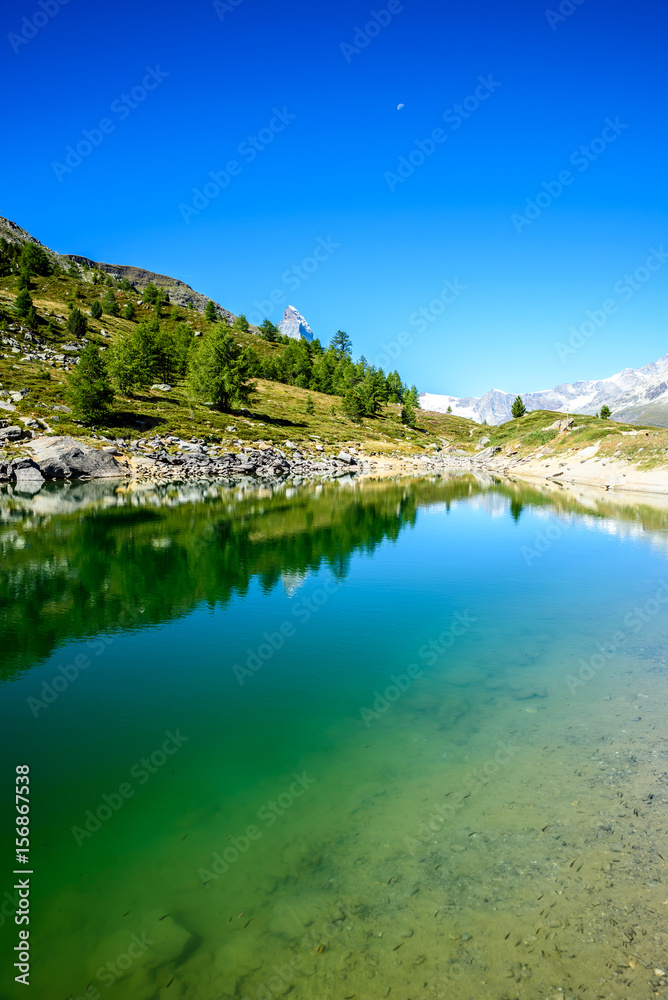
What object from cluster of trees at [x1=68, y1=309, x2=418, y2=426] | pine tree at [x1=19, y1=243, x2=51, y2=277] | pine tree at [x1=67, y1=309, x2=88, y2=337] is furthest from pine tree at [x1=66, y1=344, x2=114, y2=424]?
pine tree at [x1=19, y1=243, x2=51, y2=277]

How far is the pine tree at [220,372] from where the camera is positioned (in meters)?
110

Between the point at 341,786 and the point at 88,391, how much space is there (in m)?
89.4

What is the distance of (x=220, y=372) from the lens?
110 m

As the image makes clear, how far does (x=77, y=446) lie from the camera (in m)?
73.7

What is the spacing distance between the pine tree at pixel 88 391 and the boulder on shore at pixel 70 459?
1099cm

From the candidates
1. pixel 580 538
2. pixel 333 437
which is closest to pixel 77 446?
pixel 333 437

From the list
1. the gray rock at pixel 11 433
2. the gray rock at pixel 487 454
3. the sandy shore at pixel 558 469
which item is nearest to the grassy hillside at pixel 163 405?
the gray rock at pixel 11 433

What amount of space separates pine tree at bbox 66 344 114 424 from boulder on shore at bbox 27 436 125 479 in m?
11.0

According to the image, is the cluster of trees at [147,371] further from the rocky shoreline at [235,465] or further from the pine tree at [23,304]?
the pine tree at [23,304]

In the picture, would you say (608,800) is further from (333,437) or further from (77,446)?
(333,437)

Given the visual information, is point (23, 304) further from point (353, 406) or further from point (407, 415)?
point (407, 415)

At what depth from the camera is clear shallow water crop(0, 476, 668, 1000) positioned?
659 cm

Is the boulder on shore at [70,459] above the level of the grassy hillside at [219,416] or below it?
below

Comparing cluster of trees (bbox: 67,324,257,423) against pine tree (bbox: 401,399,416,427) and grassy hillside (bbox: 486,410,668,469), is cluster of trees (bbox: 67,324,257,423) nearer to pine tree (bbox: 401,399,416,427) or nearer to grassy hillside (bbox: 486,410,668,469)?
pine tree (bbox: 401,399,416,427)
